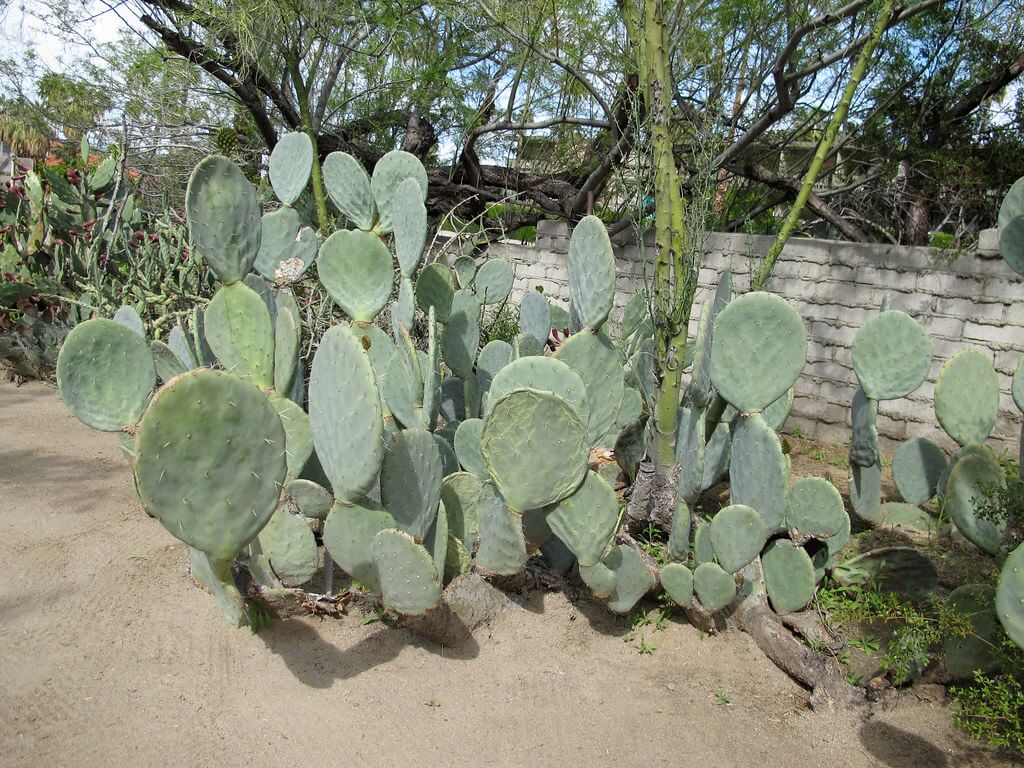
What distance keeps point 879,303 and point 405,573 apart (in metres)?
4.00

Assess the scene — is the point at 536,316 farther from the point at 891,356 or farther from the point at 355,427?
the point at 355,427

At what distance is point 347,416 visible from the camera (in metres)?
2.05

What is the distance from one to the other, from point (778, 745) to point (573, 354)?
1358 millimetres

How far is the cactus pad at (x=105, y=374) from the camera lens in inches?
88.9

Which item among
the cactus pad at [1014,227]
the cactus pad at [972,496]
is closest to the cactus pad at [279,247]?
the cactus pad at [972,496]

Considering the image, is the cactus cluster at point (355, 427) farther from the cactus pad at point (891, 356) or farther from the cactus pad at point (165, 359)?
the cactus pad at point (891, 356)

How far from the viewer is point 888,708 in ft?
7.29

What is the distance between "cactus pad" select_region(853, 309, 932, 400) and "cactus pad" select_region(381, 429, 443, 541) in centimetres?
176

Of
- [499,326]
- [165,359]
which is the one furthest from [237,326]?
[499,326]

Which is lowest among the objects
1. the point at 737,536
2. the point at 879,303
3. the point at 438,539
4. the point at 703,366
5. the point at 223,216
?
the point at 438,539

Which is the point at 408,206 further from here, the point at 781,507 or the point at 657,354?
the point at 781,507

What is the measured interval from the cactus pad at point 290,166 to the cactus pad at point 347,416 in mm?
1721

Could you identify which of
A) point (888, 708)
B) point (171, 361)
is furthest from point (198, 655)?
point (888, 708)

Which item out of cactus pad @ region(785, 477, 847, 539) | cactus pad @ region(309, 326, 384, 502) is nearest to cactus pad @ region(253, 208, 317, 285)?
cactus pad @ region(309, 326, 384, 502)
